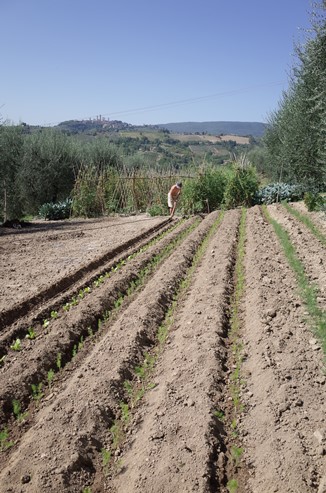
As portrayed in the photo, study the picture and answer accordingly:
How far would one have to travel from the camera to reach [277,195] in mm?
18922

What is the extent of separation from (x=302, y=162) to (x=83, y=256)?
10238mm

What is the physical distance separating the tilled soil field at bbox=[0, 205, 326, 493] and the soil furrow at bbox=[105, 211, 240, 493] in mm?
13

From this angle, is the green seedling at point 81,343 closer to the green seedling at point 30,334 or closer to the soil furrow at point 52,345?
the soil furrow at point 52,345

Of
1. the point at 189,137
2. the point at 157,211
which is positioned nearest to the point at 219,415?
the point at 157,211

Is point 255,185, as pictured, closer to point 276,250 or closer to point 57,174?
point 276,250

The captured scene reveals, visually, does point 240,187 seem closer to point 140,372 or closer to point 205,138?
point 140,372

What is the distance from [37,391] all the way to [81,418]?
0.87 meters

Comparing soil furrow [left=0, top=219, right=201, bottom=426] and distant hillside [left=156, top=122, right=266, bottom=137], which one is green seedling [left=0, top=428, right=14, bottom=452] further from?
distant hillside [left=156, top=122, right=266, bottom=137]

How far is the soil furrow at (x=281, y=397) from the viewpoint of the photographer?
321 cm

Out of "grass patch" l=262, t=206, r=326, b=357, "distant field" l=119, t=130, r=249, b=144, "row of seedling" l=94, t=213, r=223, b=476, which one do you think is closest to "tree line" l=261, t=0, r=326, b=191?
"grass patch" l=262, t=206, r=326, b=357

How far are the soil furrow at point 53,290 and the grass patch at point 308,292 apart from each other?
413 centimetres

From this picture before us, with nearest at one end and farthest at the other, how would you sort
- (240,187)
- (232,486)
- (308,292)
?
(232,486), (308,292), (240,187)

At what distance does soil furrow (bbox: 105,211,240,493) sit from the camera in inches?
128

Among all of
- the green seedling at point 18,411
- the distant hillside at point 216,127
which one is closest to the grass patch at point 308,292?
the green seedling at point 18,411
